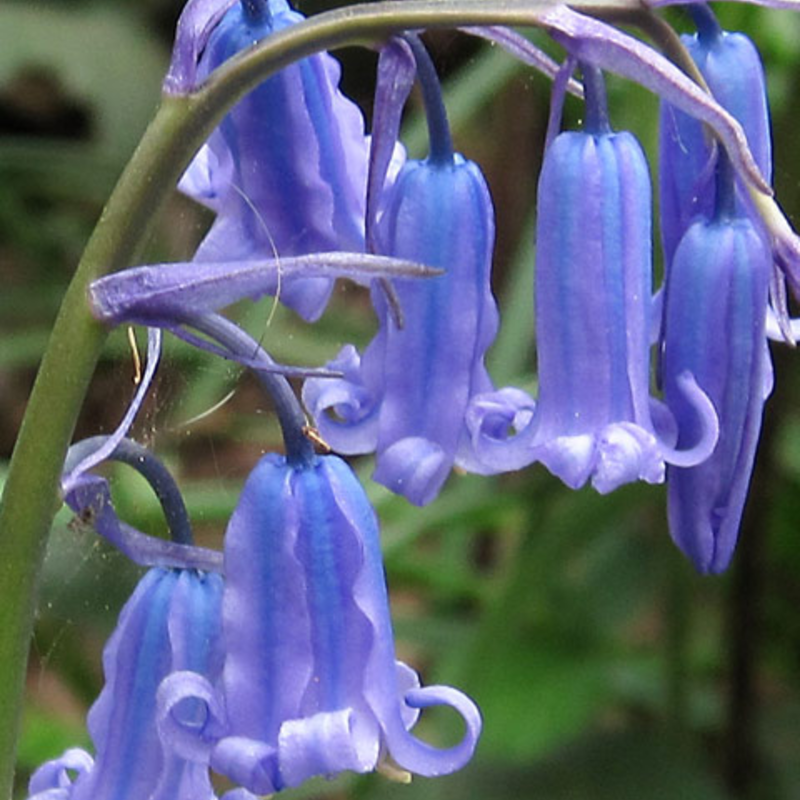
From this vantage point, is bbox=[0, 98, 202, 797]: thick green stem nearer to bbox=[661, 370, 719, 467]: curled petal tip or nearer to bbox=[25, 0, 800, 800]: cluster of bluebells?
bbox=[25, 0, 800, 800]: cluster of bluebells

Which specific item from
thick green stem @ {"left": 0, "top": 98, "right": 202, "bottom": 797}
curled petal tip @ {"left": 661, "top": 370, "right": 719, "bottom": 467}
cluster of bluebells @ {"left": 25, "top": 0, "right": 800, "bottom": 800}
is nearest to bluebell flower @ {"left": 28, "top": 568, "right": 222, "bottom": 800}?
cluster of bluebells @ {"left": 25, "top": 0, "right": 800, "bottom": 800}

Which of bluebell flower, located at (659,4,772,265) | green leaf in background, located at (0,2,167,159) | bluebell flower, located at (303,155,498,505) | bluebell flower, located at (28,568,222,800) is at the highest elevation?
bluebell flower, located at (659,4,772,265)

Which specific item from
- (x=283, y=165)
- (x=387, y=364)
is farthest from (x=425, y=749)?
(x=283, y=165)

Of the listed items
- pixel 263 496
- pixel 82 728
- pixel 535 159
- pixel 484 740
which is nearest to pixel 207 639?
pixel 263 496

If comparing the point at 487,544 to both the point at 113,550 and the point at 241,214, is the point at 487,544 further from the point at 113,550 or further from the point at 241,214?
the point at 241,214

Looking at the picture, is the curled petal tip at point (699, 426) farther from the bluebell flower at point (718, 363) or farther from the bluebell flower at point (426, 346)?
the bluebell flower at point (426, 346)

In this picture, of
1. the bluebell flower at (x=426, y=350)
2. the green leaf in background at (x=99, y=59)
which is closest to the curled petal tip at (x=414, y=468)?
the bluebell flower at (x=426, y=350)
